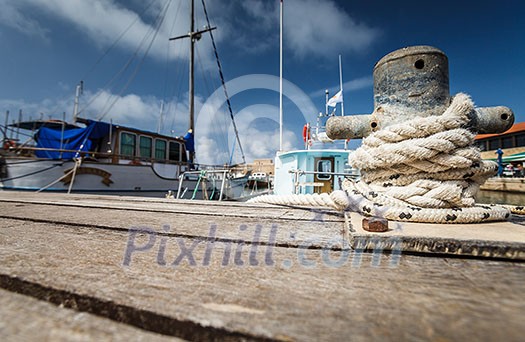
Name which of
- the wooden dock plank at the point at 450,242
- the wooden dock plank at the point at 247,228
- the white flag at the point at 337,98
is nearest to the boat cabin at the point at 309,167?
the white flag at the point at 337,98

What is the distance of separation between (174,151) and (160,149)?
2.14 ft

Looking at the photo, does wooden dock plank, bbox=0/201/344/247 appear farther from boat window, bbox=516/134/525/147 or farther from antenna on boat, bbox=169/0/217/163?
boat window, bbox=516/134/525/147

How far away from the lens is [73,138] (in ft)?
26.1

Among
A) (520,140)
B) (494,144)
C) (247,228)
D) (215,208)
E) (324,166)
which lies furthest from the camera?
(494,144)

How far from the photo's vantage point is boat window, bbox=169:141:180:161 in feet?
33.6

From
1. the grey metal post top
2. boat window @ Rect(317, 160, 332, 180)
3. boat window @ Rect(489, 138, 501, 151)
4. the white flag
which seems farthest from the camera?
boat window @ Rect(489, 138, 501, 151)

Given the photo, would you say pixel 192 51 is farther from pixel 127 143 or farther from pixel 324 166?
pixel 324 166

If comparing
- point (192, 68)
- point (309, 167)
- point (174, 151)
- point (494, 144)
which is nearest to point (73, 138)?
point (174, 151)

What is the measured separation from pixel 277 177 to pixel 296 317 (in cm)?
Result: 699

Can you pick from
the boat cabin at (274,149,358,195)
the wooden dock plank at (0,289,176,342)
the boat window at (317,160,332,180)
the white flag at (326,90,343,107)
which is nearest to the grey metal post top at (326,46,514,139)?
the wooden dock plank at (0,289,176,342)

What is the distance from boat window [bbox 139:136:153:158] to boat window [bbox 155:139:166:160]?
12.1 inches

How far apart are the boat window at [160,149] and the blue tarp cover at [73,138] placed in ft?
6.12

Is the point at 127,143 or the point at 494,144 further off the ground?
the point at 494,144

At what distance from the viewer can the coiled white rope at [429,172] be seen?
0.93 metres
